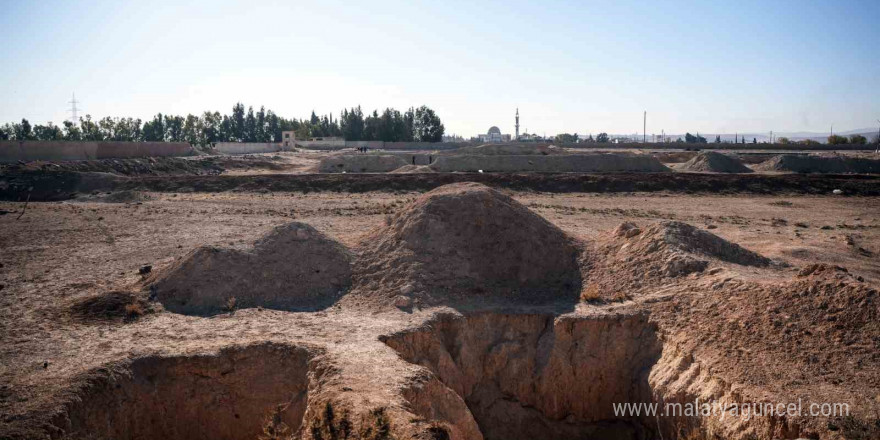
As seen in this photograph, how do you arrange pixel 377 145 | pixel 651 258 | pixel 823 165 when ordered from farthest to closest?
pixel 377 145 < pixel 823 165 < pixel 651 258

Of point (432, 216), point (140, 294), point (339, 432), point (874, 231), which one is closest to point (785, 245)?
point (874, 231)

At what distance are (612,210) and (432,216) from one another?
14701mm

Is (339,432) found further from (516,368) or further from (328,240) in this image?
(328,240)

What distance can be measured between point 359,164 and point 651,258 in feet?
117

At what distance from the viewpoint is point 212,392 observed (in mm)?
9414

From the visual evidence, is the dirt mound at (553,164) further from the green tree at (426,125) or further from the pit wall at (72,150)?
the green tree at (426,125)

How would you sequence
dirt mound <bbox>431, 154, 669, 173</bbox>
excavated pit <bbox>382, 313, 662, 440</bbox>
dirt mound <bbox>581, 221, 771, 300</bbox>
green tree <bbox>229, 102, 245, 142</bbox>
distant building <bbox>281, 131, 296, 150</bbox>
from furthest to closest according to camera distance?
green tree <bbox>229, 102, 245, 142</bbox>, distant building <bbox>281, 131, 296, 150</bbox>, dirt mound <bbox>431, 154, 669, 173</bbox>, dirt mound <bbox>581, 221, 771, 300</bbox>, excavated pit <bbox>382, 313, 662, 440</bbox>

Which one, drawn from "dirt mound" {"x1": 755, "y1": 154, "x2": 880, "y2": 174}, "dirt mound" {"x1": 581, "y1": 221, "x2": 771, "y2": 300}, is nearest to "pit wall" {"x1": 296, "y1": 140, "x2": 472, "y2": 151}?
"dirt mound" {"x1": 755, "y1": 154, "x2": 880, "y2": 174}

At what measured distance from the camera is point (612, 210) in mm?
27062

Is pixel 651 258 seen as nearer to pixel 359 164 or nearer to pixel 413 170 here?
pixel 413 170

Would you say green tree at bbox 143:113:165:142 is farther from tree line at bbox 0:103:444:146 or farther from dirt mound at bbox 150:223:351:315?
dirt mound at bbox 150:223:351:315

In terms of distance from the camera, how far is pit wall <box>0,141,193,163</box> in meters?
40.7

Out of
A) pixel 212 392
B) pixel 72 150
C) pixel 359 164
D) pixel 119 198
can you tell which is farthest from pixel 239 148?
pixel 212 392

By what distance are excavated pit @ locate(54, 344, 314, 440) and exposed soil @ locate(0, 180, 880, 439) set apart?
0.03 metres
